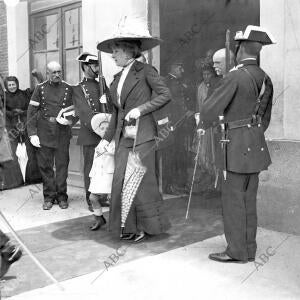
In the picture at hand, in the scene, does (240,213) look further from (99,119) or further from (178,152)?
(178,152)

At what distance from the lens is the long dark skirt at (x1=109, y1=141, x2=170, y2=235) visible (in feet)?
17.5

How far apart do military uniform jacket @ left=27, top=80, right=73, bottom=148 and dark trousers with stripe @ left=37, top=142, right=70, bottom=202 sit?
139mm

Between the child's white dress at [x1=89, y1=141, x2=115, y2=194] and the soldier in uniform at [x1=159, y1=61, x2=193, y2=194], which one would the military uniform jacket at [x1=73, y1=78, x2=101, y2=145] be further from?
the soldier in uniform at [x1=159, y1=61, x2=193, y2=194]

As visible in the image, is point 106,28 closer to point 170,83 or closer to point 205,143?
point 170,83

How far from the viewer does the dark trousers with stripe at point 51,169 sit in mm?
7328

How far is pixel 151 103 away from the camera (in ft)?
16.9

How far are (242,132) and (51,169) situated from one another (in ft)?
11.9

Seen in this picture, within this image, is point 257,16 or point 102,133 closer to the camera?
point 102,133

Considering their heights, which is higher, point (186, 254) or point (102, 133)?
point (102, 133)

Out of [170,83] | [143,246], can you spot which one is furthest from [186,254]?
[170,83]

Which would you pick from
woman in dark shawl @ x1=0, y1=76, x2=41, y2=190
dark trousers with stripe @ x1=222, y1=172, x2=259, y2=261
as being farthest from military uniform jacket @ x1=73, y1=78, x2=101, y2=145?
dark trousers with stripe @ x1=222, y1=172, x2=259, y2=261

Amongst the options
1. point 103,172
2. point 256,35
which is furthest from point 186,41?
point 256,35

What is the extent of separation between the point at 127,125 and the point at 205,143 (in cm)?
233

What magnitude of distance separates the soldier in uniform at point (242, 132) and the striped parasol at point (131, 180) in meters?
0.96
